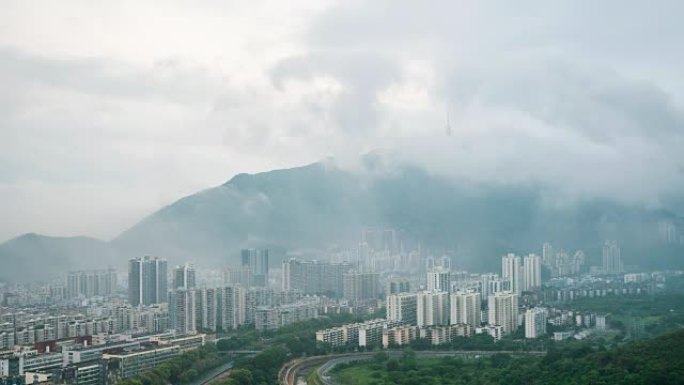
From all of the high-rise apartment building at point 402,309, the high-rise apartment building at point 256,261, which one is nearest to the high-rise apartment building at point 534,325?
the high-rise apartment building at point 402,309

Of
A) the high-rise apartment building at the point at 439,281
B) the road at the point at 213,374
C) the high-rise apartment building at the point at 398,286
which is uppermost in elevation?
the high-rise apartment building at the point at 439,281

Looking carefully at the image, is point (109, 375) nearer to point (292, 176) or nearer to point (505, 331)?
point (505, 331)

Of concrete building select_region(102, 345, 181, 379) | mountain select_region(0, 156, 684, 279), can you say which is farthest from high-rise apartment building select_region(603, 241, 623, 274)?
concrete building select_region(102, 345, 181, 379)

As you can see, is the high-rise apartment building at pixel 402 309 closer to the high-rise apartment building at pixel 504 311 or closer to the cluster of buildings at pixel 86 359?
the high-rise apartment building at pixel 504 311

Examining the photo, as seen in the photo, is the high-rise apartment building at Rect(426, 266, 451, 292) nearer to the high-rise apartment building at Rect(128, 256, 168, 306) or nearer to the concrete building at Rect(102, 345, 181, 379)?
the high-rise apartment building at Rect(128, 256, 168, 306)

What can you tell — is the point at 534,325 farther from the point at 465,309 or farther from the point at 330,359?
the point at 330,359

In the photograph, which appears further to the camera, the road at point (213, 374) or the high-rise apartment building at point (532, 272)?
the high-rise apartment building at point (532, 272)
